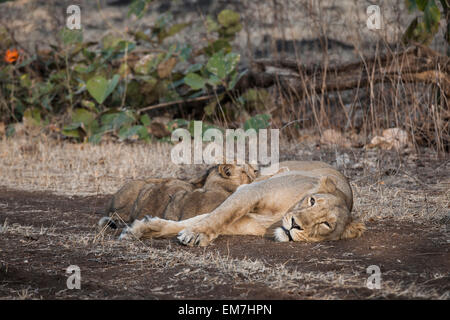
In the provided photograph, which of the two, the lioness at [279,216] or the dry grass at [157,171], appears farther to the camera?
the dry grass at [157,171]

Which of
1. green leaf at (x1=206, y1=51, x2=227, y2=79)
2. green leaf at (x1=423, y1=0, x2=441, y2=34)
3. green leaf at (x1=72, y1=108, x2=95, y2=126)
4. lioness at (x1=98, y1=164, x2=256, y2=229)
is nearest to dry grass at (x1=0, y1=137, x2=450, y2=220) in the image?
green leaf at (x1=72, y1=108, x2=95, y2=126)

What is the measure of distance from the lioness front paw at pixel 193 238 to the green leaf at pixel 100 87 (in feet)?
17.3

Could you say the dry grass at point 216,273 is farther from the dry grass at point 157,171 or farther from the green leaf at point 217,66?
the green leaf at point 217,66

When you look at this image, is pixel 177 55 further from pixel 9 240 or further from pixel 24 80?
pixel 9 240

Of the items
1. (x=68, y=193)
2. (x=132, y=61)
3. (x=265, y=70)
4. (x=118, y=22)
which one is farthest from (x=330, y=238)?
(x=118, y=22)

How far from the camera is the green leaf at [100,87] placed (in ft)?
28.6

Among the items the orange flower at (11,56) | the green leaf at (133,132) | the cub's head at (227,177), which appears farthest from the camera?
the orange flower at (11,56)

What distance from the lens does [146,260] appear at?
3.46 metres

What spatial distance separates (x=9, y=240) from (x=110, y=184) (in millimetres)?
2578

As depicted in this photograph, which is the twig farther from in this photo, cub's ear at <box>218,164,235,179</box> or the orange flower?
cub's ear at <box>218,164,235,179</box>

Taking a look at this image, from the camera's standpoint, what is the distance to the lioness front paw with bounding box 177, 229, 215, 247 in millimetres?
3814
